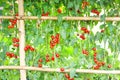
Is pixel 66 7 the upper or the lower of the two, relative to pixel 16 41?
upper

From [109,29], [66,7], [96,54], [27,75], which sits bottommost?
[27,75]

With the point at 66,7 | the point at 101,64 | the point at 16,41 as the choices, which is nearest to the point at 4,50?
the point at 16,41

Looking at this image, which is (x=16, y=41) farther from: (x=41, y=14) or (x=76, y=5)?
(x=76, y=5)

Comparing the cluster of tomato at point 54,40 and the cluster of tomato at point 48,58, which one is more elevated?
the cluster of tomato at point 54,40

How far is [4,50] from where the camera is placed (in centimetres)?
272

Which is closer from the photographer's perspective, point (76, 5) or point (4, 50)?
point (76, 5)

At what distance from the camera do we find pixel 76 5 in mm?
2545

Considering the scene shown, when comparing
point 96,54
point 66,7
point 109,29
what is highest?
point 66,7

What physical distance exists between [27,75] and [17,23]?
43cm

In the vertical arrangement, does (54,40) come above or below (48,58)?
above

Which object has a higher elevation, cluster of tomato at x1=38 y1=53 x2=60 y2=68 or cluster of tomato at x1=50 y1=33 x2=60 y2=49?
cluster of tomato at x1=50 y1=33 x2=60 y2=49

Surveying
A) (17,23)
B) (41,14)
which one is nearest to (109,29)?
(41,14)

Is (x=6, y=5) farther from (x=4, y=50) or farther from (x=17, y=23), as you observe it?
(x=4, y=50)

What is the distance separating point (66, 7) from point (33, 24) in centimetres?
30
